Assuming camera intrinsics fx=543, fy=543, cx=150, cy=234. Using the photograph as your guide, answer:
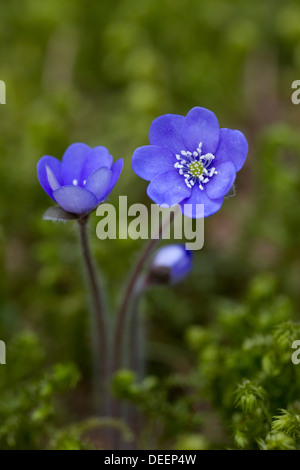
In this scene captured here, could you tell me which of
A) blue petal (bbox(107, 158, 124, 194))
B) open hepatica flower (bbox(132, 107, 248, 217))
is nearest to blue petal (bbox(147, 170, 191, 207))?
open hepatica flower (bbox(132, 107, 248, 217))

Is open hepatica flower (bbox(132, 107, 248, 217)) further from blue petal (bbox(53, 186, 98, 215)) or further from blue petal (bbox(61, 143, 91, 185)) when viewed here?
blue petal (bbox(61, 143, 91, 185))

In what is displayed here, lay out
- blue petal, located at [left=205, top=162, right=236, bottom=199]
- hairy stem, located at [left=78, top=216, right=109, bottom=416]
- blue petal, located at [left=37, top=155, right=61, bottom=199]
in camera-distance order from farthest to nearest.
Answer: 1. hairy stem, located at [left=78, top=216, right=109, bottom=416]
2. blue petal, located at [left=37, top=155, right=61, bottom=199]
3. blue petal, located at [left=205, top=162, right=236, bottom=199]

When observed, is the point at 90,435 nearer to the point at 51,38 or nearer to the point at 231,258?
the point at 231,258

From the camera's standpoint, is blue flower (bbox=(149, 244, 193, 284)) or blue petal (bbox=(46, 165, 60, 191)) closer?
blue petal (bbox=(46, 165, 60, 191))

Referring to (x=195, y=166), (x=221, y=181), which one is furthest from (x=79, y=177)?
(x=221, y=181)

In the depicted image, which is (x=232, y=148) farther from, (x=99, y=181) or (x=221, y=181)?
(x=99, y=181)
